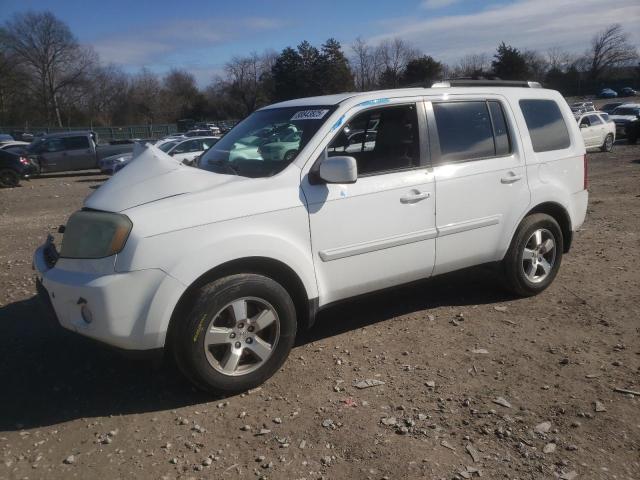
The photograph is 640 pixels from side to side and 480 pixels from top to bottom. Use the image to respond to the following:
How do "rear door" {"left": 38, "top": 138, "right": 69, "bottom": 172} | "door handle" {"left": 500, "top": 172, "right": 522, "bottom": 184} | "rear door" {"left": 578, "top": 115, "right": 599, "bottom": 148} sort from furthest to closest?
"rear door" {"left": 38, "top": 138, "right": 69, "bottom": 172} → "rear door" {"left": 578, "top": 115, "right": 599, "bottom": 148} → "door handle" {"left": 500, "top": 172, "right": 522, "bottom": 184}

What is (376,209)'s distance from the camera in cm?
387

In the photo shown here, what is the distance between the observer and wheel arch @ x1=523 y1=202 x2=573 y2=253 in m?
4.97

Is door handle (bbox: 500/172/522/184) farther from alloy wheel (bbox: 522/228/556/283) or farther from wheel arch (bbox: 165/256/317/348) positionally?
wheel arch (bbox: 165/256/317/348)

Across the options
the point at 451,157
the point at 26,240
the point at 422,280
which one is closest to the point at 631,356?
the point at 422,280

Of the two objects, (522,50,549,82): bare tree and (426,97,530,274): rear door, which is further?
(522,50,549,82): bare tree

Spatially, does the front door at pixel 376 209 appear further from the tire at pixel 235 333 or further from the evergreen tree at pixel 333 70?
the evergreen tree at pixel 333 70

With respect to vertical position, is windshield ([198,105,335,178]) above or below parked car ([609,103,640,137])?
above

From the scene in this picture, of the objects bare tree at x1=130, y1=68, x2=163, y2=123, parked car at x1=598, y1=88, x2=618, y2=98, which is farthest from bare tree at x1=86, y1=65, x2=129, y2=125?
parked car at x1=598, y1=88, x2=618, y2=98

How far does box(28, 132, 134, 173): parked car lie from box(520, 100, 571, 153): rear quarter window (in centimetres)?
2107

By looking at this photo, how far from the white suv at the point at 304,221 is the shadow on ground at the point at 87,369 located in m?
0.34

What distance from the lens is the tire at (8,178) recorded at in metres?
17.4

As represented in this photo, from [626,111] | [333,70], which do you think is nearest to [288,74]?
[333,70]

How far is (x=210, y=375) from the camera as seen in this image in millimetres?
3328

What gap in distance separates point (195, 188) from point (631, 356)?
3.27 metres
